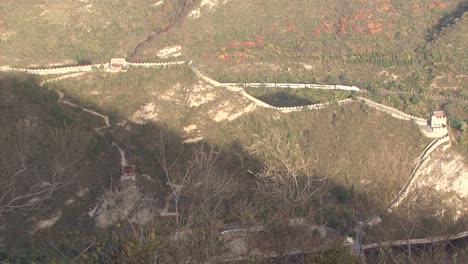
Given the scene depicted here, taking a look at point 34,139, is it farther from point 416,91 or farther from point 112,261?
point 416,91

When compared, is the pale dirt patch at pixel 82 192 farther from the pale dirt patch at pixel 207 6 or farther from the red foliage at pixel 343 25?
the red foliage at pixel 343 25

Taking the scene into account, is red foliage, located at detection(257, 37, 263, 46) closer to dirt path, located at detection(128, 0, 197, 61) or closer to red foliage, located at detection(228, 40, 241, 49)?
red foliage, located at detection(228, 40, 241, 49)

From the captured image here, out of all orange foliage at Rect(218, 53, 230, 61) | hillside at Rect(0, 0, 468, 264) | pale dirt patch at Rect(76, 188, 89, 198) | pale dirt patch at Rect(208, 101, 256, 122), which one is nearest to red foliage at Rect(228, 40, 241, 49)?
hillside at Rect(0, 0, 468, 264)

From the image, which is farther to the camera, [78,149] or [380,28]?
[380,28]

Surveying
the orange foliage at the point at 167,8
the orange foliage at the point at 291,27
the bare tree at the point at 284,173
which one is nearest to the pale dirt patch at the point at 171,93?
the bare tree at the point at 284,173

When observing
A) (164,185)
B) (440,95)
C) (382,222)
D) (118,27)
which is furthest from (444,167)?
(118,27)

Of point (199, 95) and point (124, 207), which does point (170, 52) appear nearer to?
point (199, 95)
